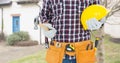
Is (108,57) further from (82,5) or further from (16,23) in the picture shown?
(16,23)

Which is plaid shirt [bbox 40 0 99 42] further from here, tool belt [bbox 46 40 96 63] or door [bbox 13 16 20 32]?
door [bbox 13 16 20 32]

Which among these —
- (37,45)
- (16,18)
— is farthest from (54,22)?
(16,18)

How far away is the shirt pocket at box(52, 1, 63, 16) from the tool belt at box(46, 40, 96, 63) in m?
0.29

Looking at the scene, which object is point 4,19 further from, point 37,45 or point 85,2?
point 85,2

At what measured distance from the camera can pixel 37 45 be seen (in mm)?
15828

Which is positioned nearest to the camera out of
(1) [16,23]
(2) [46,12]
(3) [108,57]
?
(2) [46,12]

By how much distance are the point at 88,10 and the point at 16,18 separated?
15.3 meters

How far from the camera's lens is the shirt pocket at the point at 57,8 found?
2965 millimetres

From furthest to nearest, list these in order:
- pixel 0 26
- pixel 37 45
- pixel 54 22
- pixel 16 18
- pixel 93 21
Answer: pixel 0 26
pixel 16 18
pixel 37 45
pixel 54 22
pixel 93 21

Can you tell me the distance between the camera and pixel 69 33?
9.64 feet

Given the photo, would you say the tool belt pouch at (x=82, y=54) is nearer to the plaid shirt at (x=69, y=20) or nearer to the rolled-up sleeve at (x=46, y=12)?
the plaid shirt at (x=69, y=20)

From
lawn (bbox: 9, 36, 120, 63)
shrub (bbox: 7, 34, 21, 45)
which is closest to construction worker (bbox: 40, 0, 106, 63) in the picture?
lawn (bbox: 9, 36, 120, 63)

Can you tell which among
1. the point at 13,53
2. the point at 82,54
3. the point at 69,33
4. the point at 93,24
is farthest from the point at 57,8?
the point at 13,53

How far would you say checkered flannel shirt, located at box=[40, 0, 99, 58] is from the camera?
2926 millimetres
